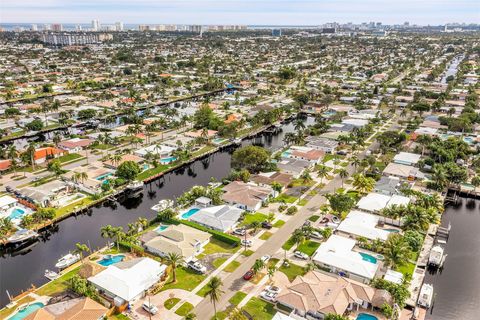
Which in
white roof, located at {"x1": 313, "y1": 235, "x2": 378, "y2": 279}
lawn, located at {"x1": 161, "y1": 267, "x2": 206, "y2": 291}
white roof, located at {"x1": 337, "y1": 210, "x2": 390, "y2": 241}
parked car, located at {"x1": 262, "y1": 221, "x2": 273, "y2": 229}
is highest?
white roof, located at {"x1": 337, "y1": 210, "x2": 390, "y2": 241}

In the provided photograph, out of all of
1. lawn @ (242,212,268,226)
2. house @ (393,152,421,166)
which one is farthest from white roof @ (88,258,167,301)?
house @ (393,152,421,166)

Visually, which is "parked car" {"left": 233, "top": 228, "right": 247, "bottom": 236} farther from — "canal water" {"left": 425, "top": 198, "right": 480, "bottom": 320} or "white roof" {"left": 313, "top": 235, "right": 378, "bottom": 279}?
"canal water" {"left": 425, "top": 198, "right": 480, "bottom": 320}

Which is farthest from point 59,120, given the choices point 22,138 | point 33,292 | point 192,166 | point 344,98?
point 344,98

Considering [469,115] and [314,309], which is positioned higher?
[469,115]

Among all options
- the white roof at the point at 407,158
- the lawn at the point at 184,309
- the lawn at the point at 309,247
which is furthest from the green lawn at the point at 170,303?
the white roof at the point at 407,158

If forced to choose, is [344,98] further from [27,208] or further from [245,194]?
[27,208]

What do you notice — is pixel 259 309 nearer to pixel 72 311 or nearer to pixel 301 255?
pixel 301 255

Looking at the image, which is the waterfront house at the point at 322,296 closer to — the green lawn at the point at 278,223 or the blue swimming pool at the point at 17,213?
the green lawn at the point at 278,223
